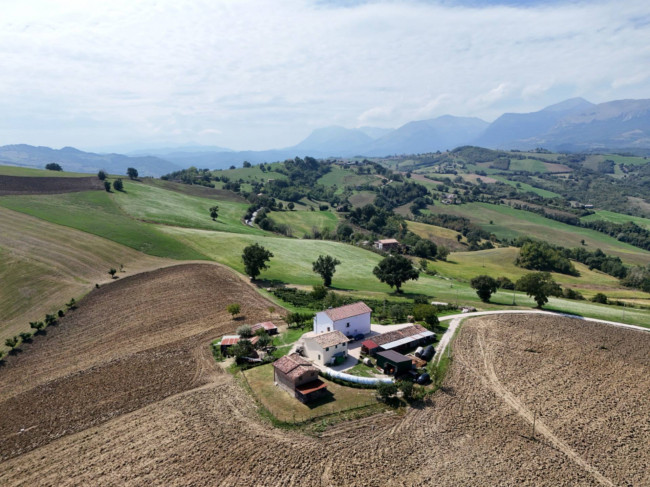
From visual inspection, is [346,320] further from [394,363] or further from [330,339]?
[394,363]

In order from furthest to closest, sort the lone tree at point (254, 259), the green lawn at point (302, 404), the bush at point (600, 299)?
the bush at point (600, 299)
the lone tree at point (254, 259)
the green lawn at point (302, 404)

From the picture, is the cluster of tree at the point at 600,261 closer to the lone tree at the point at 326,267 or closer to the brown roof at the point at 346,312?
the lone tree at the point at 326,267

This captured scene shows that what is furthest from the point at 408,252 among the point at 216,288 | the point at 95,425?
the point at 95,425

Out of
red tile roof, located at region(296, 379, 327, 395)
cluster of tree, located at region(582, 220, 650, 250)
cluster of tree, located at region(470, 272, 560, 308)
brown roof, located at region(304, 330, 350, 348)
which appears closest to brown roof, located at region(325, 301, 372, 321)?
brown roof, located at region(304, 330, 350, 348)

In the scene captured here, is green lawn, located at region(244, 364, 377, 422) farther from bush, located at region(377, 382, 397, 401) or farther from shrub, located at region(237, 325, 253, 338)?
shrub, located at region(237, 325, 253, 338)

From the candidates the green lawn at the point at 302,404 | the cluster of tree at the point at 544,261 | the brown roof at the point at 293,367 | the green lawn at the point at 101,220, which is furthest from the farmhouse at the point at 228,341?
the cluster of tree at the point at 544,261

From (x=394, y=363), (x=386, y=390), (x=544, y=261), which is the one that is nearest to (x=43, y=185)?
(x=394, y=363)
